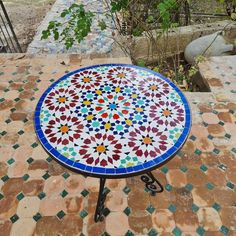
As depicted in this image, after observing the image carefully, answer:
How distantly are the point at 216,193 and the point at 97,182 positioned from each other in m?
1.02

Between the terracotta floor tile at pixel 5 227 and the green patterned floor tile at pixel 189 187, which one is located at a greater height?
the terracotta floor tile at pixel 5 227

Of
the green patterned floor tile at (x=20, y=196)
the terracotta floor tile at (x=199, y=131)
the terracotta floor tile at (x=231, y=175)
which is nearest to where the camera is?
the green patterned floor tile at (x=20, y=196)

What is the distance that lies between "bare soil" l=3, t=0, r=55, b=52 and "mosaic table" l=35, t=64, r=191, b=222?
2921mm

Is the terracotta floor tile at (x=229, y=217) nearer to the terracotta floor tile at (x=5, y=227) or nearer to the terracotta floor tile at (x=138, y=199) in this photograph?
the terracotta floor tile at (x=138, y=199)

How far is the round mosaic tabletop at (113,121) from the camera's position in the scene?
1610 millimetres

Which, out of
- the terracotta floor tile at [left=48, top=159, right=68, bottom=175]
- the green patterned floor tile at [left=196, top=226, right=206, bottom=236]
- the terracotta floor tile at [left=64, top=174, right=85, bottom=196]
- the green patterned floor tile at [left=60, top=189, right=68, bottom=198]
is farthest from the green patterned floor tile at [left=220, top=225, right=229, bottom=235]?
the terracotta floor tile at [left=48, top=159, right=68, bottom=175]

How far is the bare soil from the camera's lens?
4.87 m

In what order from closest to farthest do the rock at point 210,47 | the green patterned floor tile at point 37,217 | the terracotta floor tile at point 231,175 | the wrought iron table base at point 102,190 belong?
the wrought iron table base at point 102,190 → the green patterned floor tile at point 37,217 → the terracotta floor tile at point 231,175 → the rock at point 210,47

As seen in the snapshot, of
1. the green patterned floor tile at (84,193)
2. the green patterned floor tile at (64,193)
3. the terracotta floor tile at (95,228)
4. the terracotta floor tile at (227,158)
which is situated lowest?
the terracotta floor tile at (227,158)

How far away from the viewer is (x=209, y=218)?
6.94 ft

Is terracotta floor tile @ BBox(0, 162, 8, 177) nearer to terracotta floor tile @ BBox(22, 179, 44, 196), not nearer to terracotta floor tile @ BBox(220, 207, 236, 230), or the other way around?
terracotta floor tile @ BBox(22, 179, 44, 196)

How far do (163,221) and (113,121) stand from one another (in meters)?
0.91

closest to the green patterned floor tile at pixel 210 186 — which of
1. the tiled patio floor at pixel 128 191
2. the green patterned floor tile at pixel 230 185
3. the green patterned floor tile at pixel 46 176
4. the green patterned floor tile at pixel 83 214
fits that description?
the tiled patio floor at pixel 128 191

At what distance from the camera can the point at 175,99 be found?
201 centimetres
